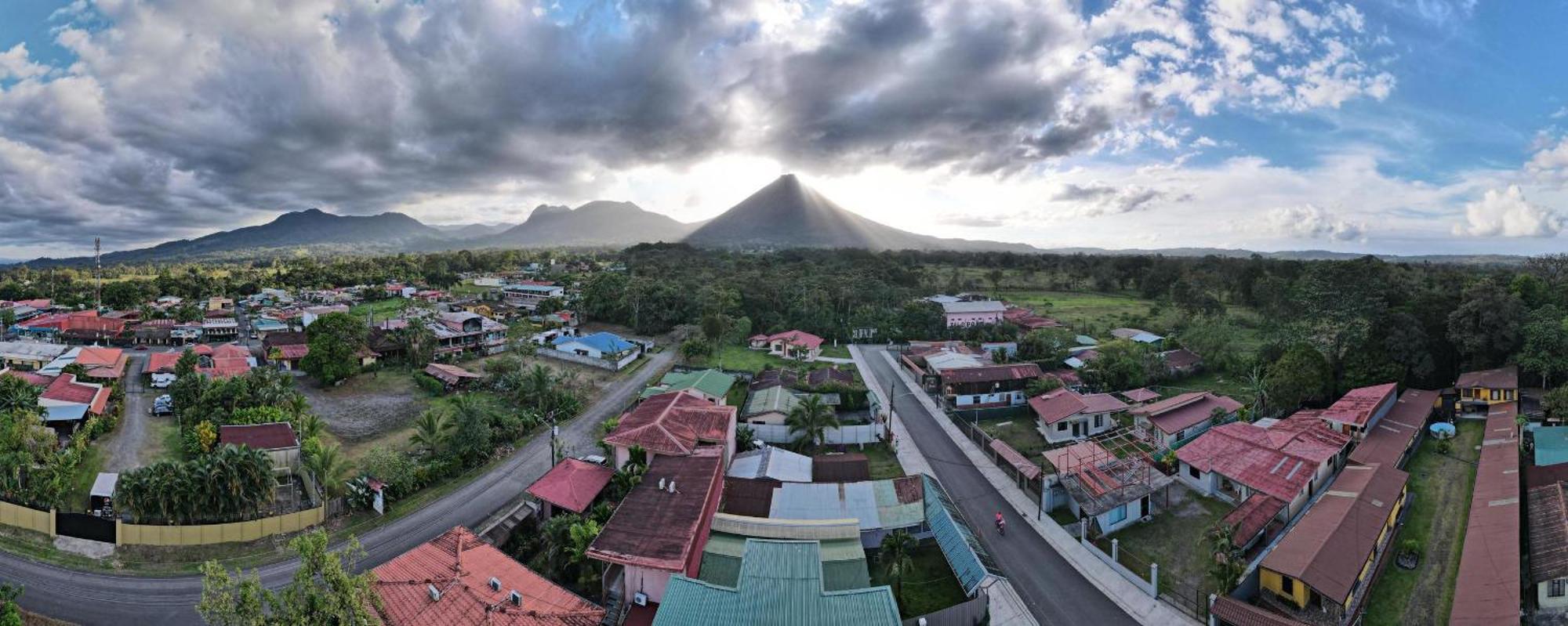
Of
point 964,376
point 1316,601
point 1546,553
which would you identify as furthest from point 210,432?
point 1546,553

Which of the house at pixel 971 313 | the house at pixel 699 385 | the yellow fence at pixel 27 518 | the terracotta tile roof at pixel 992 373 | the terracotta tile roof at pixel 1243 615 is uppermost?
the house at pixel 971 313

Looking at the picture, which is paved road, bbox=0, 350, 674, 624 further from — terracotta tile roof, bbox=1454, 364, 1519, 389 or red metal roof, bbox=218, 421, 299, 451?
terracotta tile roof, bbox=1454, 364, 1519, 389

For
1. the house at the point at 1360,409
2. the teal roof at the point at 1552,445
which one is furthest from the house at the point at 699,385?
the teal roof at the point at 1552,445

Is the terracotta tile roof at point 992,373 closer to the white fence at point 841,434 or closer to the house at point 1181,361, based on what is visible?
the white fence at point 841,434

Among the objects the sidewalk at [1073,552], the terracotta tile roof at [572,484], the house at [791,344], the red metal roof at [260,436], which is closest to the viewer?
the sidewalk at [1073,552]

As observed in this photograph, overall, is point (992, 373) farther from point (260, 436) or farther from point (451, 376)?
point (260, 436)

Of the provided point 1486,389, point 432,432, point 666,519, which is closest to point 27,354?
point 432,432
